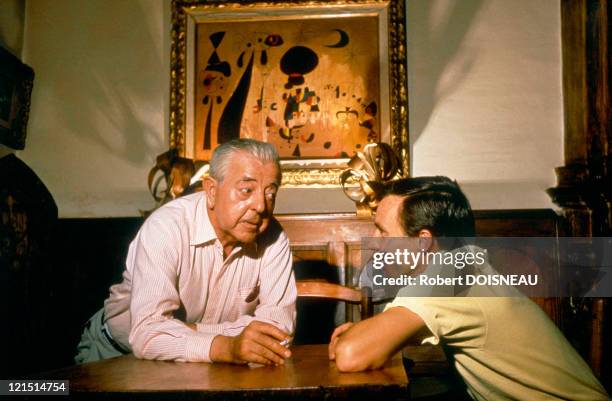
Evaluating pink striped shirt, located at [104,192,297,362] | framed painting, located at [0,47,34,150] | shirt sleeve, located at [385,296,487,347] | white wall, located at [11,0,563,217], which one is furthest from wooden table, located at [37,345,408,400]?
framed painting, located at [0,47,34,150]

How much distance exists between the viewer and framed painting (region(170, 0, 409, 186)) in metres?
3.26

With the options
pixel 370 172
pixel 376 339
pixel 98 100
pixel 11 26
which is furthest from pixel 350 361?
pixel 11 26

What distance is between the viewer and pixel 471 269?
4.48 ft

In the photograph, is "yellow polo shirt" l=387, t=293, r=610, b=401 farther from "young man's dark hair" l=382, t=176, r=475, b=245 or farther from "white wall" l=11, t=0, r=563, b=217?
"white wall" l=11, t=0, r=563, b=217

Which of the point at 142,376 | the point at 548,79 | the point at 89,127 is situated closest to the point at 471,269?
the point at 142,376

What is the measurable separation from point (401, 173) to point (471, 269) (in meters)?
1.74

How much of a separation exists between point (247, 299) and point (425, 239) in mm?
749

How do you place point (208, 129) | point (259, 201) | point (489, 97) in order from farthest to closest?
point (208, 129) < point (489, 97) < point (259, 201)

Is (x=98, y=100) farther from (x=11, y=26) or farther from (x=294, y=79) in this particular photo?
(x=294, y=79)

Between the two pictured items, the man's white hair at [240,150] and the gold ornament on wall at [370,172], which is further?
the gold ornament on wall at [370,172]

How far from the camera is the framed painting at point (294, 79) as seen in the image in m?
3.26

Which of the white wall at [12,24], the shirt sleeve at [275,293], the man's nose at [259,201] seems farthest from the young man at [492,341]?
the white wall at [12,24]

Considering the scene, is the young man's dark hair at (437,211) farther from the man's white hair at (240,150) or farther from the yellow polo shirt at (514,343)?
the man's white hair at (240,150)

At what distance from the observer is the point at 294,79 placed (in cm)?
332
